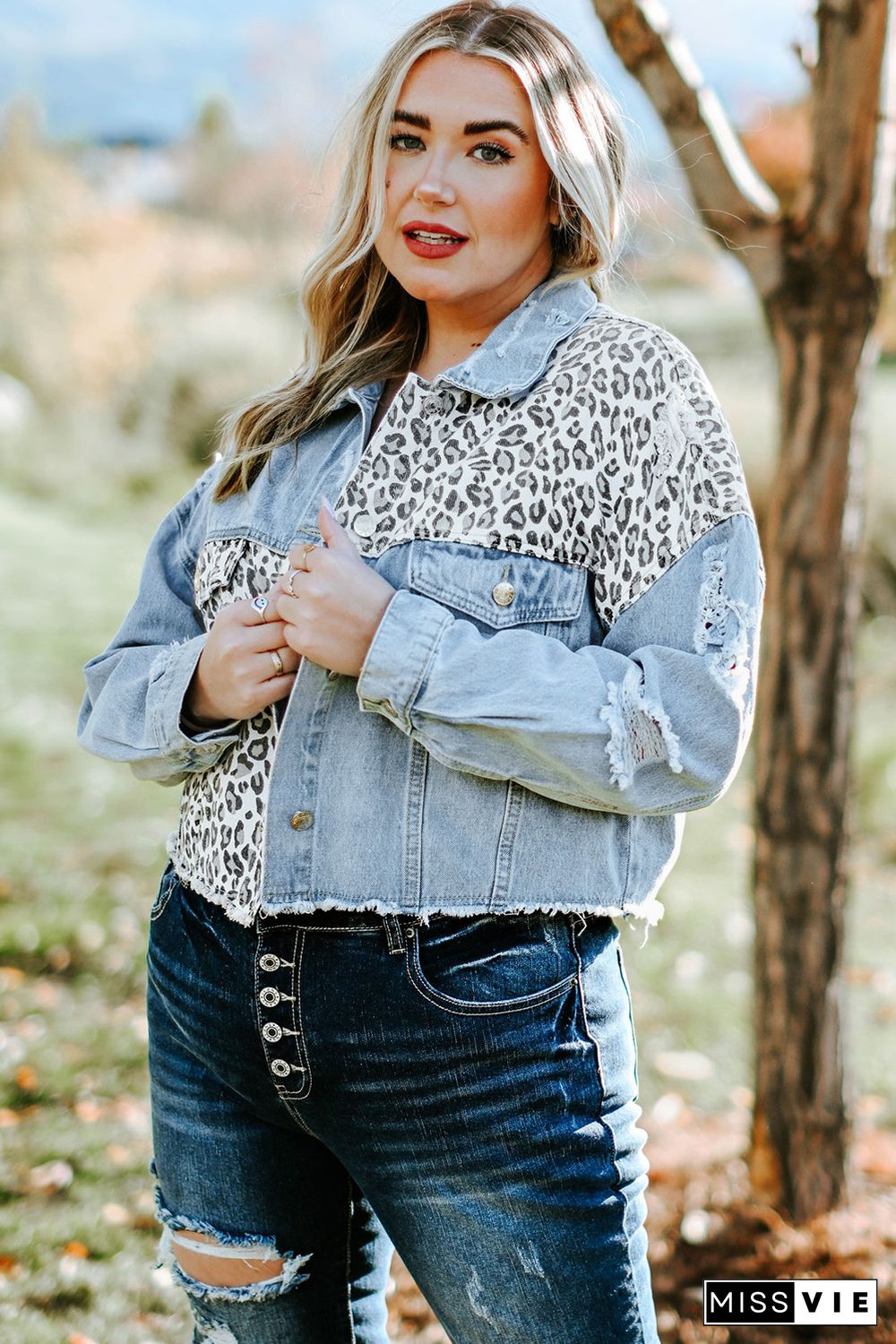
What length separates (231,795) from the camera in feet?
5.39

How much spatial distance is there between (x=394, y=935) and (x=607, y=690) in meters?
0.38

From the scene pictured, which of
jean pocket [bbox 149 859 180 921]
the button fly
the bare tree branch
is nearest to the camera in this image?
the button fly

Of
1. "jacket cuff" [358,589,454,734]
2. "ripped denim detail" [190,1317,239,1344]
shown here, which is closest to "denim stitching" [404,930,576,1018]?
"jacket cuff" [358,589,454,734]

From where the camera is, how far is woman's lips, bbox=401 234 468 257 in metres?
1.62

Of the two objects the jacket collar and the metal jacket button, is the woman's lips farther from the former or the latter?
the metal jacket button

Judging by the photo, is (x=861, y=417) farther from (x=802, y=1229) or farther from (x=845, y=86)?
(x=802, y=1229)

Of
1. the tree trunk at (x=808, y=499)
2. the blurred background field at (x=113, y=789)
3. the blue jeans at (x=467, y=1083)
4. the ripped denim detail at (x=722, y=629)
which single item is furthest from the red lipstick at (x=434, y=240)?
the tree trunk at (x=808, y=499)

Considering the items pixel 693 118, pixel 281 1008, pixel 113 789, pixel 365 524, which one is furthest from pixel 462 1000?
pixel 113 789

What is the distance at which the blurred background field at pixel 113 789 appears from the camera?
308 cm

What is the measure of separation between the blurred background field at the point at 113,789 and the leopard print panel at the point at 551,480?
14.5 inches

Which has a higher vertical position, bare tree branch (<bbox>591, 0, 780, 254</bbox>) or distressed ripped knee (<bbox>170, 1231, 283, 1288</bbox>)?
bare tree branch (<bbox>591, 0, 780, 254</bbox>)

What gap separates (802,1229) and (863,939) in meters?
2.32

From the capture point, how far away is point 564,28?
1.69m

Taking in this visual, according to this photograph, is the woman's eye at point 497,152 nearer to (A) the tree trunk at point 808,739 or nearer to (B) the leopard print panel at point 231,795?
(B) the leopard print panel at point 231,795
